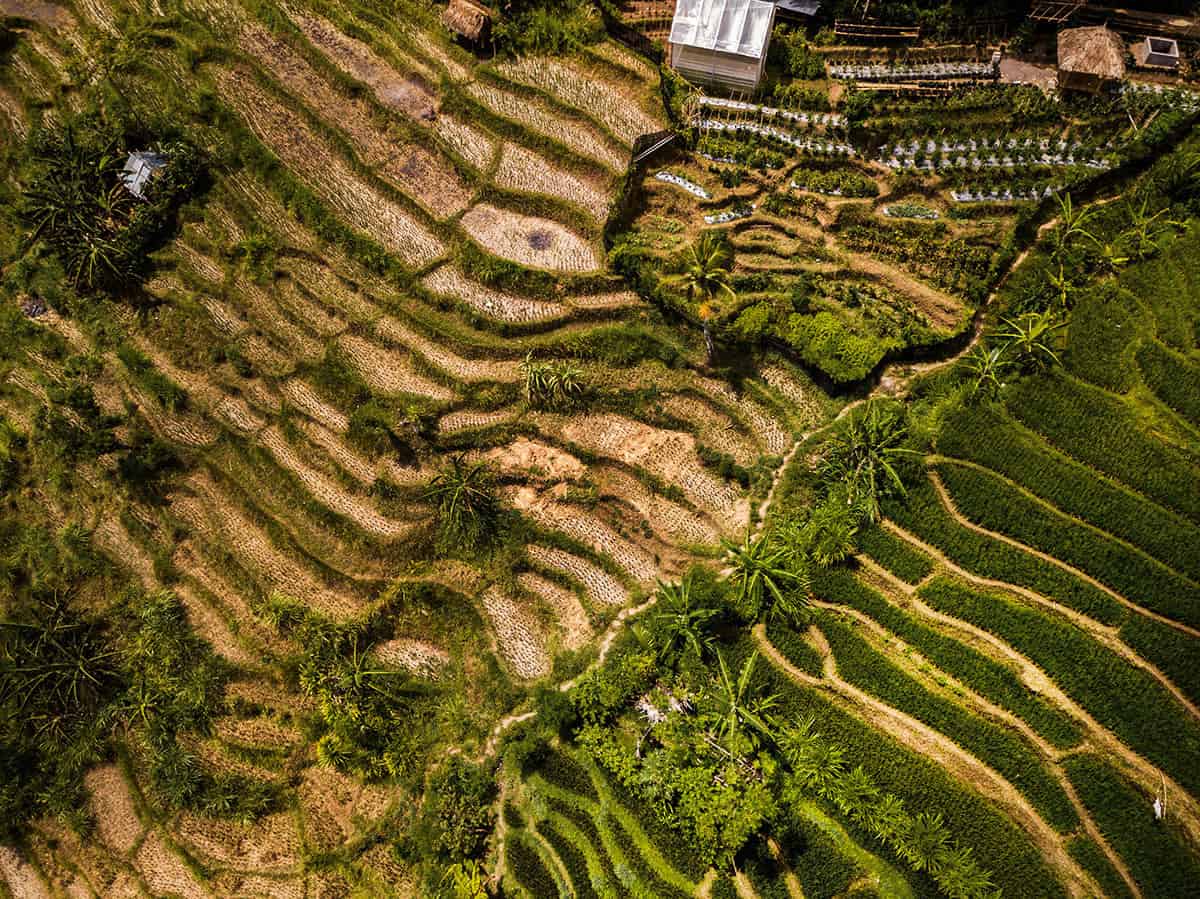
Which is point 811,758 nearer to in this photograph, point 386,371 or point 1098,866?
point 1098,866

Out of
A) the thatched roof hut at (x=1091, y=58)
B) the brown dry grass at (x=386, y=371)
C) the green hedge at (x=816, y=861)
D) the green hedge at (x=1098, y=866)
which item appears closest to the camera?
the green hedge at (x=1098, y=866)

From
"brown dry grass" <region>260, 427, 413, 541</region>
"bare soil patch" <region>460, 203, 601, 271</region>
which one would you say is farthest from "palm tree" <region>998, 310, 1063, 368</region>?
"brown dry grass" <region>260, 427, 413, 541</region>

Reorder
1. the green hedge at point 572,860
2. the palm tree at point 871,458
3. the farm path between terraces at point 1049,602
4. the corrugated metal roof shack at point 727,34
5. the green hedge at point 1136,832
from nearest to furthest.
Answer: the green hedge at point 1136,832 < the farm path between terraces at point 1049,602 < the green hedge at point 572,860 < the palm tree at point 871,458 < the corrugated metal roof shack at point 727,34

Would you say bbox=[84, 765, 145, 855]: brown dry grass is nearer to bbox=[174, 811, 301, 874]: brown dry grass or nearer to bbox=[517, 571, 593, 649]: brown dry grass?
bbox=[174, 811, 301, 874]: brown dry grass

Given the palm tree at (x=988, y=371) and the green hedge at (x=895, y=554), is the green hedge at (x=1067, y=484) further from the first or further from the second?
the green hedge at (x=895, y=554)

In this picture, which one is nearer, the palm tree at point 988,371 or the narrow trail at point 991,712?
the narrow trail at point 991,712

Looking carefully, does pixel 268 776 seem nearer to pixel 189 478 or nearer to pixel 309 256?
pixel 189 478

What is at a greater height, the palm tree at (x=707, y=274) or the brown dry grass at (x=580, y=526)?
the palm tree at (x=707, y=274)

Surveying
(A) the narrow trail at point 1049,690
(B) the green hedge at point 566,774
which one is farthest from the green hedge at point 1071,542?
(B) the green hedge at point 566,774
